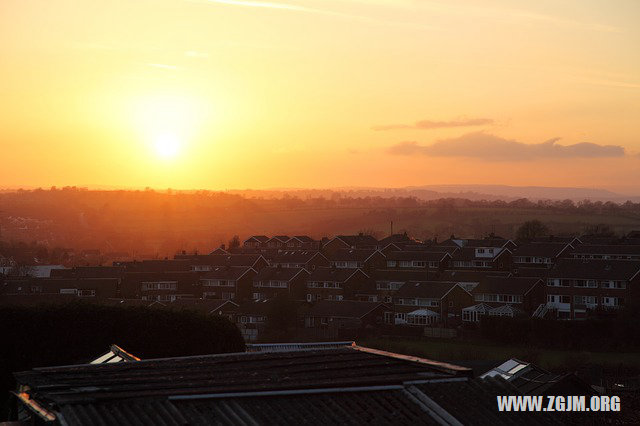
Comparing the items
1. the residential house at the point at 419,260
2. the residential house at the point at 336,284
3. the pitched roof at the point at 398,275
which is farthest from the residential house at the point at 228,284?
the residential house at the point at 419,260

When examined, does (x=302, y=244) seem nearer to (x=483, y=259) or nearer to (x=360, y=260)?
(x=360, y=260)

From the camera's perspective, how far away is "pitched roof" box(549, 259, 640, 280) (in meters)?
40.3

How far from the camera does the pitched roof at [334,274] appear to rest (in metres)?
48.2

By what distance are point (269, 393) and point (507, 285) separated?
117 feet

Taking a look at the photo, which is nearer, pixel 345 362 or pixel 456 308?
pixel 345 362

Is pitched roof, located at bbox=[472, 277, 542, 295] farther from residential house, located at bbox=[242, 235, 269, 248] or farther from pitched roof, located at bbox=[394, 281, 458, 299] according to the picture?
residential house, located at bbox=[242, 235, 269, 248]

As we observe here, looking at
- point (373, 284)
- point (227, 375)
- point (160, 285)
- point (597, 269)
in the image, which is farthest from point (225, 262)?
point (227, 375)

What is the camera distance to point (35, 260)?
66.1 metres

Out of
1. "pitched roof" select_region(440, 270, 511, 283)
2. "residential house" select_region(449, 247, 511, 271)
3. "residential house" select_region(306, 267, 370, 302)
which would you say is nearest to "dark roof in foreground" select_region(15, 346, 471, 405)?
"pitched roof" select_region(440, 270, 511, 283)

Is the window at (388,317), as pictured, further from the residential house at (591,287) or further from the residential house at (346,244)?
the residential house at (346,244)

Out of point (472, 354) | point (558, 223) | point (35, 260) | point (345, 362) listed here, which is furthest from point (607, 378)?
point (558, 223)

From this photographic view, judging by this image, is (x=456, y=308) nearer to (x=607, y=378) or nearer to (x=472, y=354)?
(x=472, y=354)

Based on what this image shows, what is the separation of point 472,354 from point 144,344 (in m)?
16.1

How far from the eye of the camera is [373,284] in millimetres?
48344
